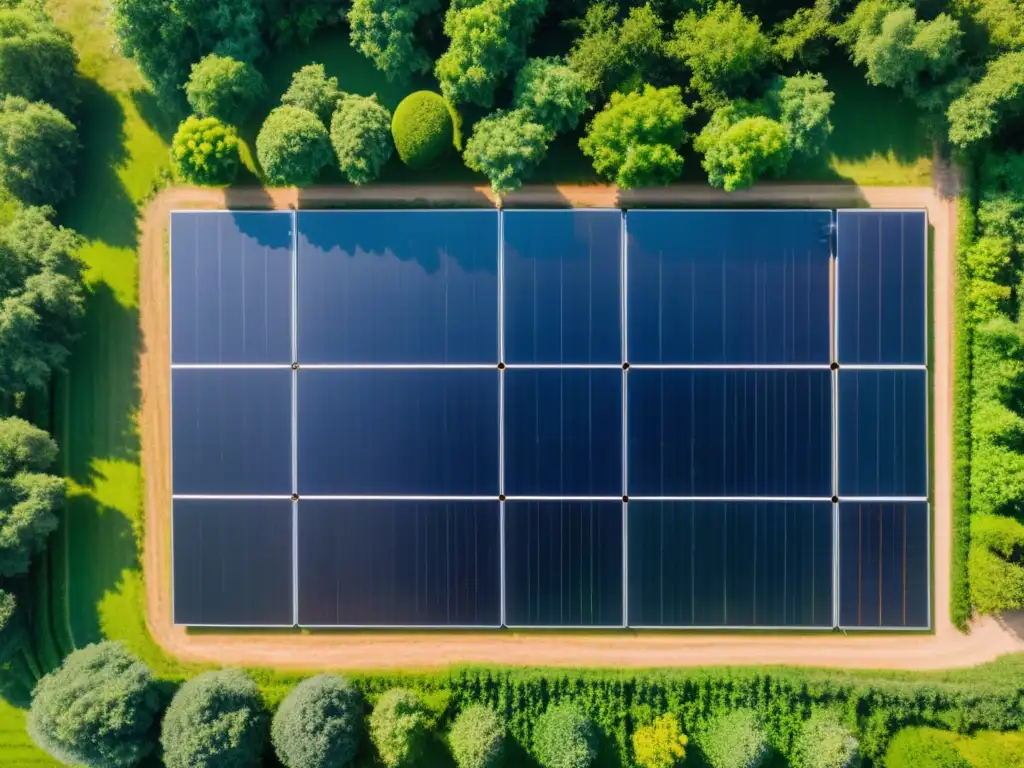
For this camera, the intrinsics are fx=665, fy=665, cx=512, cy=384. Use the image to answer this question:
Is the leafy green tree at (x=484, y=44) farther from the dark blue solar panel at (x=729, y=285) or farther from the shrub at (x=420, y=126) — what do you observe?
the dark blue solar panel at (x=729, y=285)

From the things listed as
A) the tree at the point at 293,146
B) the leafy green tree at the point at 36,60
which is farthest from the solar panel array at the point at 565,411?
the leafy green tree at the point at 36,60

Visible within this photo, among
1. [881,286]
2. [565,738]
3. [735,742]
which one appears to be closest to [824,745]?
[735,742]

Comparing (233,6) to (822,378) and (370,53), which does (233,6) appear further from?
(822,378)

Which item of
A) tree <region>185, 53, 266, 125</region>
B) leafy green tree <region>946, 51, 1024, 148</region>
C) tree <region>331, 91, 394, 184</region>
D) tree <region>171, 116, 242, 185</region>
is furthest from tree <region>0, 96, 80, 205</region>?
leafy green tree <region>946, 51, 1024, 148</region>

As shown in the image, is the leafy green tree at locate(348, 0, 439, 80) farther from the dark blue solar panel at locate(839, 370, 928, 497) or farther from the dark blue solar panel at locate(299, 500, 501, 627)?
the dark blue solar panel at locate(839, 370, 928, 497)

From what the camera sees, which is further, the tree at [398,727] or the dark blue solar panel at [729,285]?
the dark blue solar panel at [729,285]

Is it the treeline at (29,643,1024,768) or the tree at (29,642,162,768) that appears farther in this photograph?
the treeline at (29,643,1024,768)

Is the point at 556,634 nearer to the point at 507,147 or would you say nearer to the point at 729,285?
the point at 729,285
